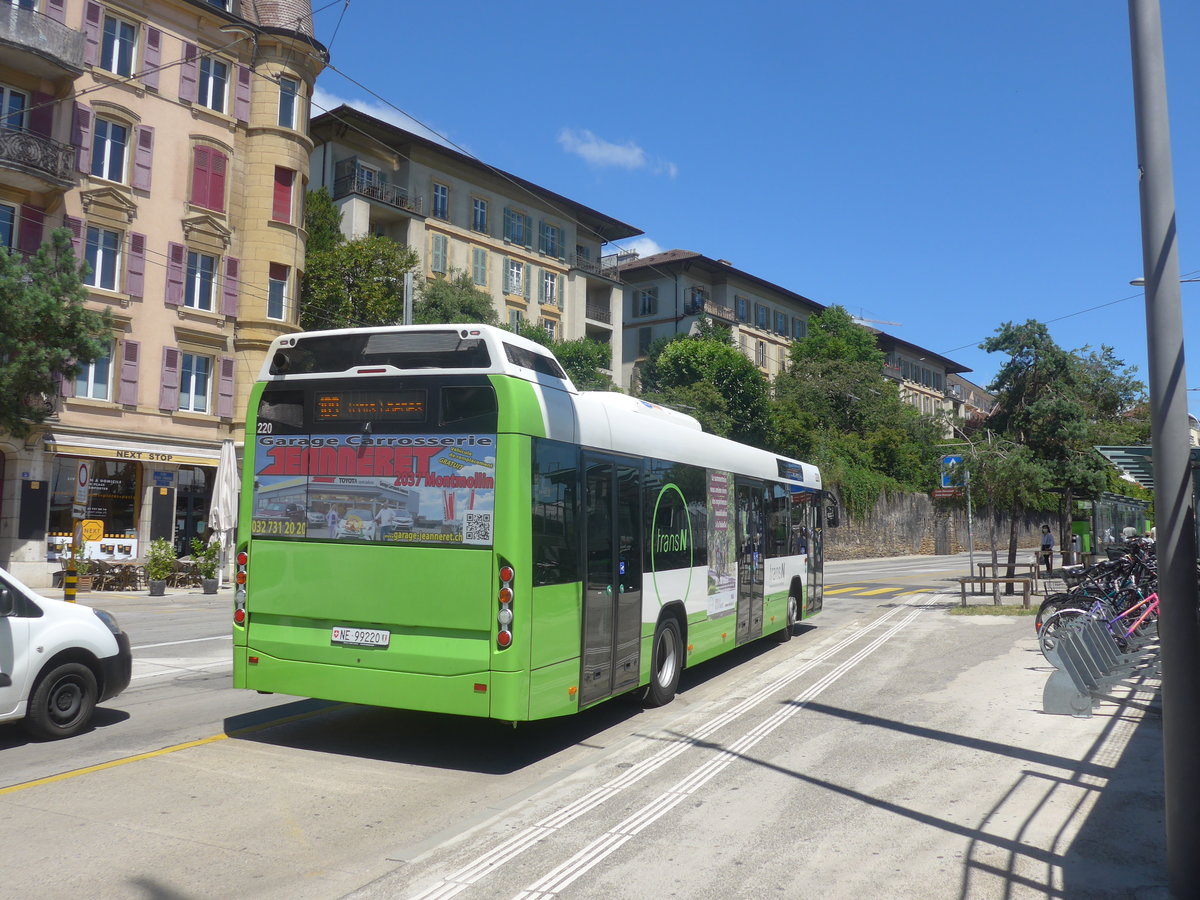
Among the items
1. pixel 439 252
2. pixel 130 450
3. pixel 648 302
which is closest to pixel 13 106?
pixel 130 450

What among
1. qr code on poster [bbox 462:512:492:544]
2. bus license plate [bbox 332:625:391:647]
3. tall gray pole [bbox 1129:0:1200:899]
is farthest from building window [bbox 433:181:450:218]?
tall gray pole [bbox 1129:0:1200:899]

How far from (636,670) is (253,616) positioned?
345 centimetres

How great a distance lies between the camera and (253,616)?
7.95 metres

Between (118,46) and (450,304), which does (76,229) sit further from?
(450,304)

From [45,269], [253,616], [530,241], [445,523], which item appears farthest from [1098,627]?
[530,241]

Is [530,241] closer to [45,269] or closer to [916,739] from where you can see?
[45,269]

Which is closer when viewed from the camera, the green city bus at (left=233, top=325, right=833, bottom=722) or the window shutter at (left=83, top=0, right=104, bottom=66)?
the green city bus at (left=233, top=325, right=833, bottom=722)

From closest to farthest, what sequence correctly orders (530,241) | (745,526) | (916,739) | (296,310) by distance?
1. (916,739)
2. (745,526)
3. (296,310)
4. (530,241)

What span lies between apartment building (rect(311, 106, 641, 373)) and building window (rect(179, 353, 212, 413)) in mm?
12361

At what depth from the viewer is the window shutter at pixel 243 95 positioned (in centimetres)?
3159

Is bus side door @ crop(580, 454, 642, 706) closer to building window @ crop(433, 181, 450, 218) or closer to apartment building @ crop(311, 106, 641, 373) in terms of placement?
apartment building @ crop(311, 106, 641, 373)

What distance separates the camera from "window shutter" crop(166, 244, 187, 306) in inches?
1150

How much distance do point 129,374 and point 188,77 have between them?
31.3ft

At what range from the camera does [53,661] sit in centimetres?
787
